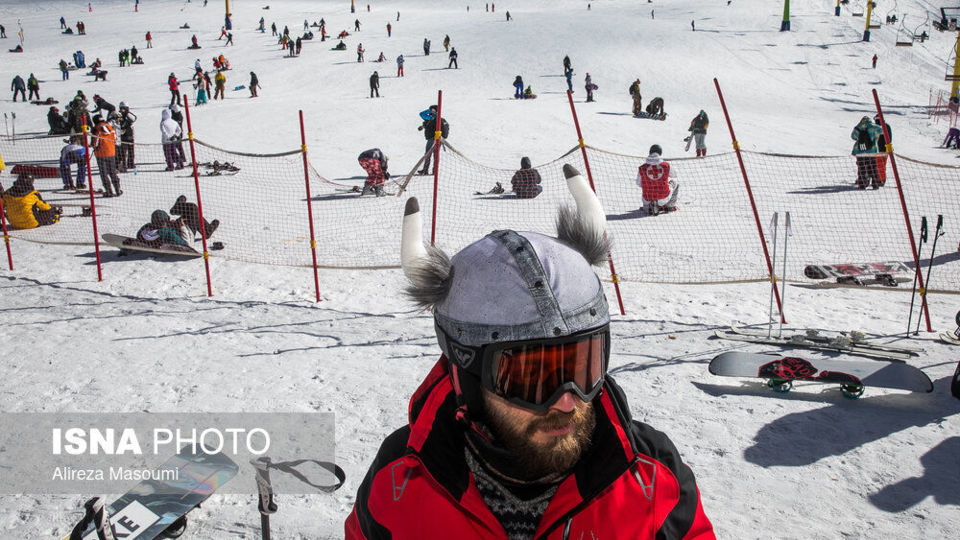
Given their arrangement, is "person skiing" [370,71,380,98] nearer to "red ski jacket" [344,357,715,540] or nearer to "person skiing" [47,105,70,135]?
"person skiing" [47,105,70,135]

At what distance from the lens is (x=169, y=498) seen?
4324 millimetres

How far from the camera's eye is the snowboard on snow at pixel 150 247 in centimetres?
1019

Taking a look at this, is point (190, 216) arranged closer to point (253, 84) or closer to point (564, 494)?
point (564, 494)

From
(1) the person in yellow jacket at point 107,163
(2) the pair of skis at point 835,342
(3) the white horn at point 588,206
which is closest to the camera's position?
(3) the white horn at point 588,206

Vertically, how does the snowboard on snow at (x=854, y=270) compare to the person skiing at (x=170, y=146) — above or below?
below

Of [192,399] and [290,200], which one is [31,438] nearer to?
[192,399]

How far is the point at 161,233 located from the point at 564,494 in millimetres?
10317

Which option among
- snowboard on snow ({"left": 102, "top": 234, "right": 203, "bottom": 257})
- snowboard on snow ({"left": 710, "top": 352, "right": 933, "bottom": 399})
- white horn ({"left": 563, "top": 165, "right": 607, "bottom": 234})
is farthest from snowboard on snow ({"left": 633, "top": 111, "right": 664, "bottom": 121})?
white horn ({"left": 563, "top": 165, "right": 607, "bottom": 234})

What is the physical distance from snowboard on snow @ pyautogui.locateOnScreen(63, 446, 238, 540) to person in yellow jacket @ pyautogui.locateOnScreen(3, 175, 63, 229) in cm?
967

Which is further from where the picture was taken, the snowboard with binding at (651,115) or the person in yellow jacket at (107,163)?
the snowboard with binding at (651,115)

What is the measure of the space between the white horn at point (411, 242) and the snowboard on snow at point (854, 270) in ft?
28.5

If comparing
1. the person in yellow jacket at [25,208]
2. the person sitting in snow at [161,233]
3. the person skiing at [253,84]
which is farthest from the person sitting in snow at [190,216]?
the person skiing at [253,84]

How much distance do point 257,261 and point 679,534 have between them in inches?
373

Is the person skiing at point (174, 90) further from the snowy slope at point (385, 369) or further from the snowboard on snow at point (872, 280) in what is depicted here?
the snowboard on snow at point (872, 280)
